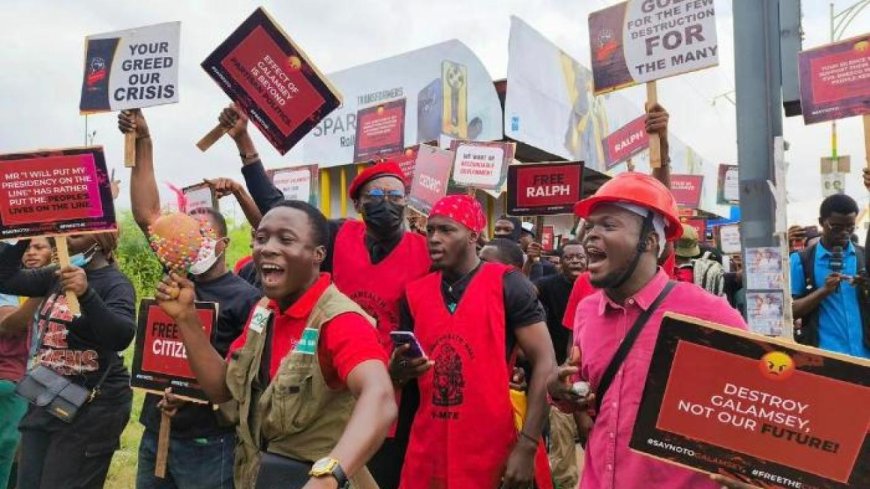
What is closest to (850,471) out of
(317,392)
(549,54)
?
(317,392)

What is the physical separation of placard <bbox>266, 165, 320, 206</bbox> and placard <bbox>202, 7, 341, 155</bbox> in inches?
210

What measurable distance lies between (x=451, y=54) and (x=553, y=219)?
6919 mm

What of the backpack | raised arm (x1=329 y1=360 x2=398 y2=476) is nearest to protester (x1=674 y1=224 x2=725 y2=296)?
the backpack

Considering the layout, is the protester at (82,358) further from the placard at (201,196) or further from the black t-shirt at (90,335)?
the placard at (201,196)

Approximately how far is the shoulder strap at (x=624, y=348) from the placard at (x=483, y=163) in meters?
5.49

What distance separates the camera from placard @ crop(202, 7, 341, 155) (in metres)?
4.54

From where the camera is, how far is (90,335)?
13.8ft

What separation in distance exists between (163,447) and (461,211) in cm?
177

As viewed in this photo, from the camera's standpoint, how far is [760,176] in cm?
535

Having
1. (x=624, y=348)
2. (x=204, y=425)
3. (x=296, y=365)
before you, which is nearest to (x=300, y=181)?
(x=204, y=425)

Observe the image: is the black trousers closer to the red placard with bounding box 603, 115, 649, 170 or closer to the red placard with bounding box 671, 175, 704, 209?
the red placard with bounding box 603, 115, 649, 170

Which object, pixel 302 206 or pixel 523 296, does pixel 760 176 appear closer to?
pixel 523 296

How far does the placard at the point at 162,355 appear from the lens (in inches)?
141

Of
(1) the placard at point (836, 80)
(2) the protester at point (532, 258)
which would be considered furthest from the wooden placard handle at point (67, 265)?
(1) the placard at point (836, 80)
